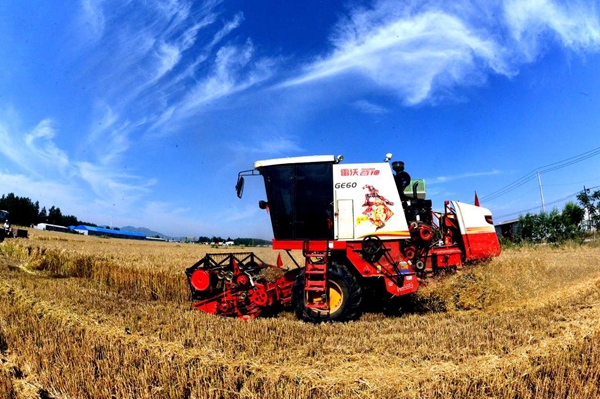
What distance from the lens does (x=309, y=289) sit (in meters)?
5.98

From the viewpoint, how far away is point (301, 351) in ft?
12.3

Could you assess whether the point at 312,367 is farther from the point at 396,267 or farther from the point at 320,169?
the point at 320,169

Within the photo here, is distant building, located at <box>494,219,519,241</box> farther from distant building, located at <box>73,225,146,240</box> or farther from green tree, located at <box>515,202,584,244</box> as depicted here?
distant building, located at <box>73,225,146,240</box>

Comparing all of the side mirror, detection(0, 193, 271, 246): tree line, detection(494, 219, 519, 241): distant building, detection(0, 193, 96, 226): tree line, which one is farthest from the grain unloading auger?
detection(0, 193, 96, 226): tree line

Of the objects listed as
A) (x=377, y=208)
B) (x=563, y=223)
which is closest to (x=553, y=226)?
(x=563, y=223)

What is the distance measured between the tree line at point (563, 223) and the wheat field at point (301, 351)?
22.8 meters

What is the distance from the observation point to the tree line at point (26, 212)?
3514 inches

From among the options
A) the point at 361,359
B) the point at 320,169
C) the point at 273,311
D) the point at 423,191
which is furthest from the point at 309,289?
the point at 423,191

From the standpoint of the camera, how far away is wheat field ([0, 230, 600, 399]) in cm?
276

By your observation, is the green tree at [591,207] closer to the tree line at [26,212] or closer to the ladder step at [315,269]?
the ladder step at [315,269]

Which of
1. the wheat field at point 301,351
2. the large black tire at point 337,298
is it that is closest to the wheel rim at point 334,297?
the large black tire at point 337,298

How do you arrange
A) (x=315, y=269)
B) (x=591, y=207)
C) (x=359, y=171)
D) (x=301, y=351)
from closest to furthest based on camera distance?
(x=301, y=351) → (x=315, y=269) → (x=359, y=171) → (x=591, y=207)

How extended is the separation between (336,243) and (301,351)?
2.84 m

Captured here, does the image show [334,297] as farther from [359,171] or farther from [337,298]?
[359,171]
